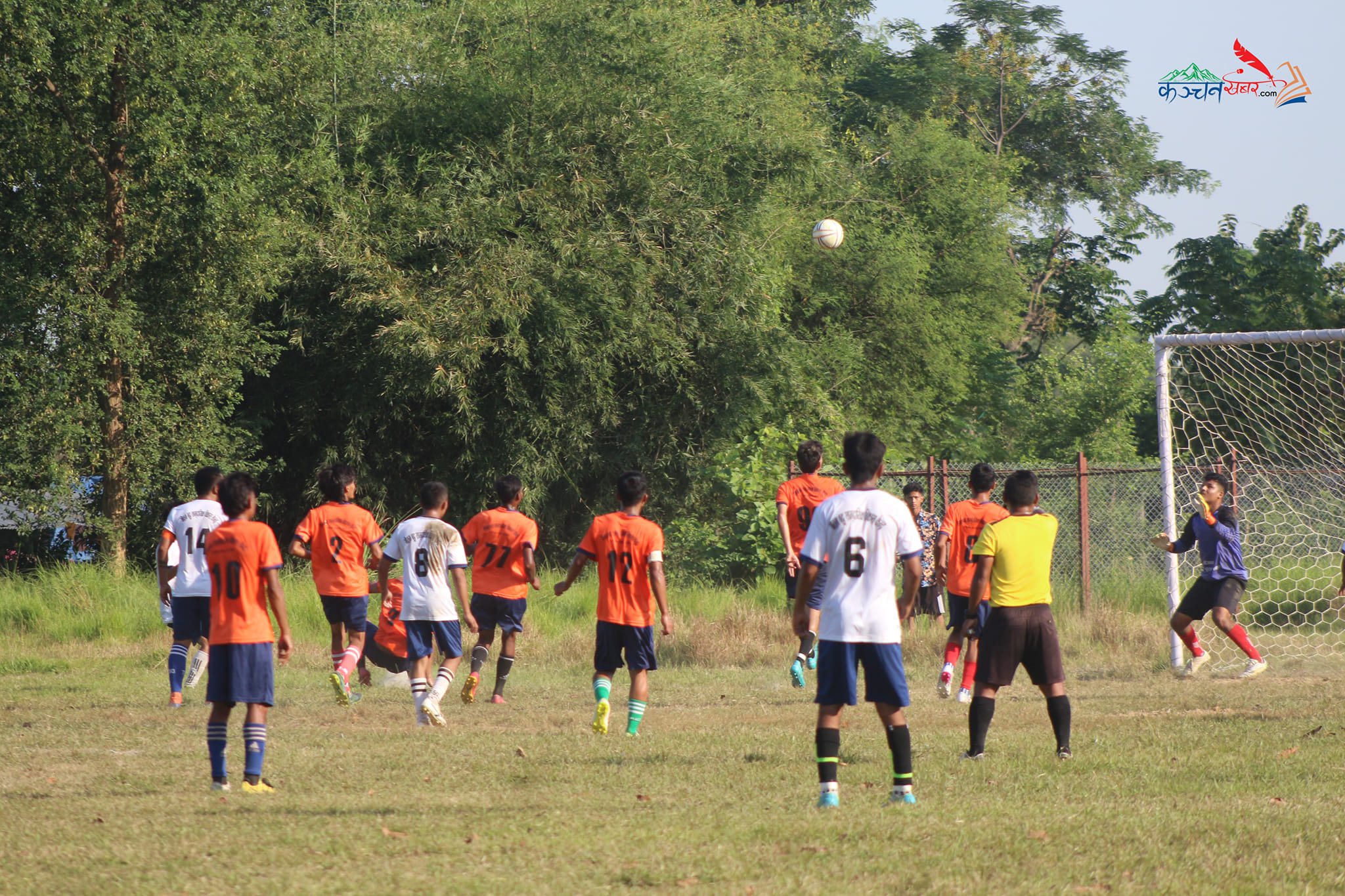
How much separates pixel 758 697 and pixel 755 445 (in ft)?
30.7

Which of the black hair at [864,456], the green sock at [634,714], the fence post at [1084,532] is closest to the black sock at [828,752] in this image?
the black hair at [864,456]

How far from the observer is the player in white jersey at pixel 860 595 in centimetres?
604

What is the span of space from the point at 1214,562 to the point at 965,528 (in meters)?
2.43

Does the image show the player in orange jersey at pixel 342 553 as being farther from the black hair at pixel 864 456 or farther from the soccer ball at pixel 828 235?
the soccer ball at pixel 828 235

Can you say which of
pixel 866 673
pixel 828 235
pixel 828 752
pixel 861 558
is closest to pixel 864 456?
pixel 861 558

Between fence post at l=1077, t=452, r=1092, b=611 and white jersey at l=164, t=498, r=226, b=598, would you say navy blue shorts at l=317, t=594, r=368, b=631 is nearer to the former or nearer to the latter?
white jersey at l=164, t=498, r=226, b=598

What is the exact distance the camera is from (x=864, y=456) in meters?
6.11

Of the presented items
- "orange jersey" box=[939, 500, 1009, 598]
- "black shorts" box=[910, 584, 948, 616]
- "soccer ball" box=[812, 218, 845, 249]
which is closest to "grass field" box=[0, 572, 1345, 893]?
"orange jersey" box=[939, 500, 1009, 598]

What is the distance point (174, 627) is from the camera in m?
10.7

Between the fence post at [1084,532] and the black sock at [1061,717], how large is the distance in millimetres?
7543

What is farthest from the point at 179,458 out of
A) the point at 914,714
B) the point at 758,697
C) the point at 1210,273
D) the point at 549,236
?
the point at 1210,273

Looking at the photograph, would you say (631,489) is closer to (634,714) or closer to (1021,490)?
(634,714)

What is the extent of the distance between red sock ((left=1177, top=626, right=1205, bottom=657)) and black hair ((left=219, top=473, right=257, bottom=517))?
8300mm

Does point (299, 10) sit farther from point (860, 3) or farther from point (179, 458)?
point (860, 3)
